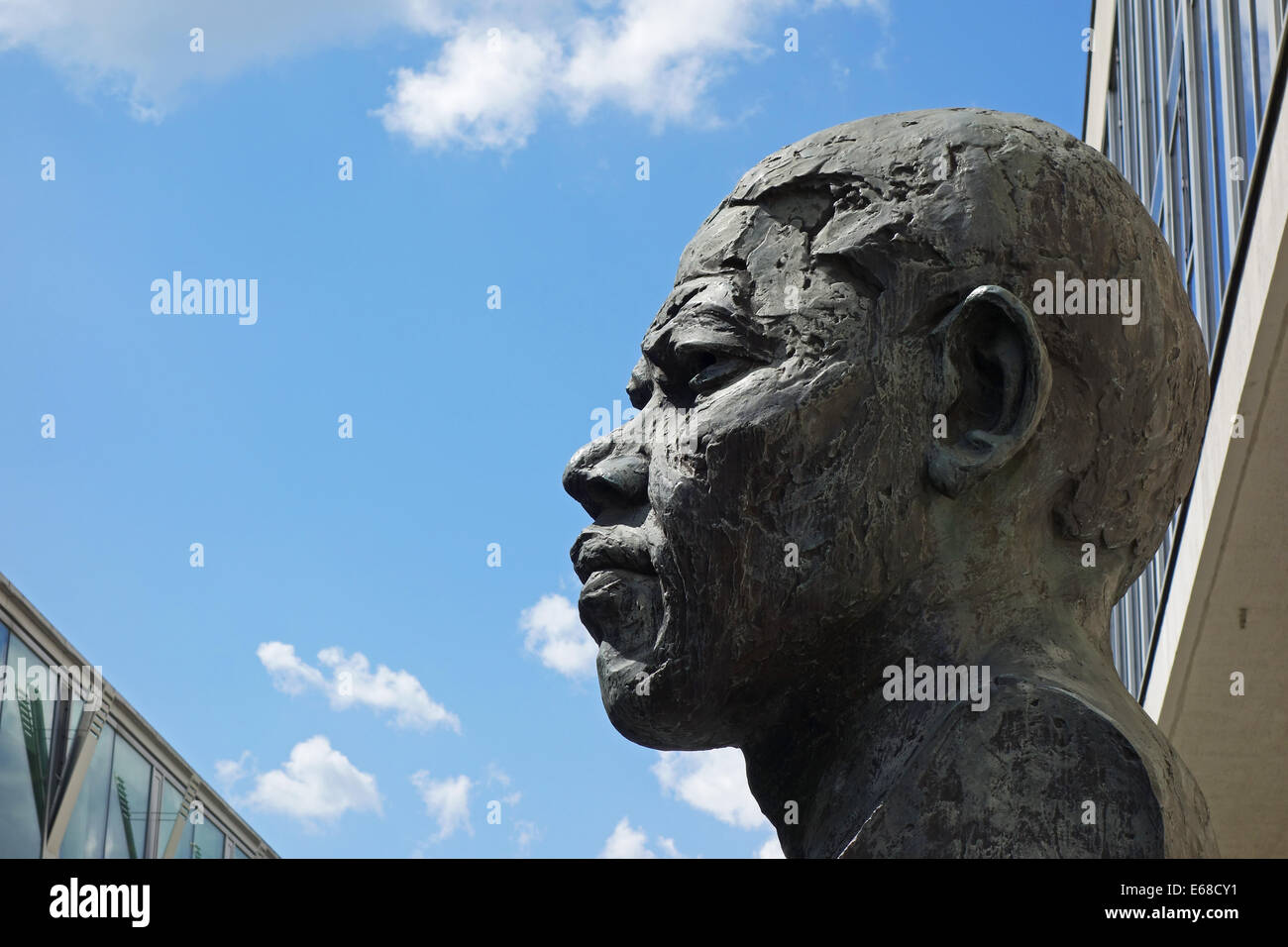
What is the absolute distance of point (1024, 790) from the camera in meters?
2.97

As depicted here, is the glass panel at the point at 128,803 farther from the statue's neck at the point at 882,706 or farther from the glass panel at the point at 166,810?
the statue's neck at the point at 882,706

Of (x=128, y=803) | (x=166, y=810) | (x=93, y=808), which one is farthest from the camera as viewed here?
(x=166, y=810)

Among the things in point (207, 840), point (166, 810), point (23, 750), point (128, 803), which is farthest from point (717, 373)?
point (207, 840)

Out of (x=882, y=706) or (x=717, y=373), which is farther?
(x=717, y=373)

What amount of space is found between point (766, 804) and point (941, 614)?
0.57 metres

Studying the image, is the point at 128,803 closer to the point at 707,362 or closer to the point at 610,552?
the point at 610,552

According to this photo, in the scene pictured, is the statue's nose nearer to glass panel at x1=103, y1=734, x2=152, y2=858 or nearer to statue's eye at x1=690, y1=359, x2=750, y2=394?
statue's eye at x1=690, y1=359, x2=750, y2=394

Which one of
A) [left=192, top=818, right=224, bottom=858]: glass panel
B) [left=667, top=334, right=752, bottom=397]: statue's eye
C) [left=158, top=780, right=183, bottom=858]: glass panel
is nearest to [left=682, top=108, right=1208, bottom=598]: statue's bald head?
[left=667, top=334, right=752, bottom=397]: statue's eye

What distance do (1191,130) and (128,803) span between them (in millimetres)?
15368

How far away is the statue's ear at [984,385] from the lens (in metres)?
3.27

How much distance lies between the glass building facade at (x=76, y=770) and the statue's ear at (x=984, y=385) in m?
14.7

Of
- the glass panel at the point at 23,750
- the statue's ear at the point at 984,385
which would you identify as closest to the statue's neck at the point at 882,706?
the statue's ear at the point at 984,385
